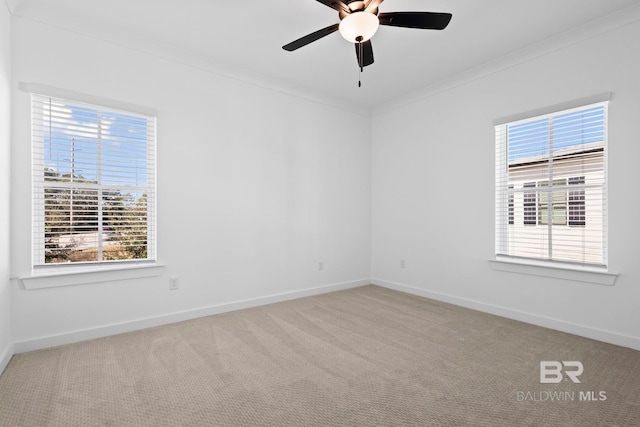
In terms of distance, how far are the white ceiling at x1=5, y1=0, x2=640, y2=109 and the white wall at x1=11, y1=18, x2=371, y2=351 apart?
191mm

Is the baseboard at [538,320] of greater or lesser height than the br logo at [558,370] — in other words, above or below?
above

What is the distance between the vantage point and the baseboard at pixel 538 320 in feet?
Answer: 9.25

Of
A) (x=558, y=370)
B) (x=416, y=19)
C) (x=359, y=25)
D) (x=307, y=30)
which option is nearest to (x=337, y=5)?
(x=359, y=25)

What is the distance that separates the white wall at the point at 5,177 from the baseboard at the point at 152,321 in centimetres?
20

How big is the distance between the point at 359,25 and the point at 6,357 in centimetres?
355

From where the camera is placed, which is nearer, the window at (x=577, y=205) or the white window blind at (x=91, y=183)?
the white window blind at (x=91, y=183)

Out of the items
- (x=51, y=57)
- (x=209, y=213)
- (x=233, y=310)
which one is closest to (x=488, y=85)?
(x=209, y=213)

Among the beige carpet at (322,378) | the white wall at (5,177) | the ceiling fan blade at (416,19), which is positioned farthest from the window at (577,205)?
the white wall at (5,177)

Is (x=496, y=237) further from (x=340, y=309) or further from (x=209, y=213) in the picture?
(x=209, y=213)

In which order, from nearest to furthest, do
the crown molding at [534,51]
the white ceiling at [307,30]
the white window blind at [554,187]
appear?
1. the white ceiling at [307,30]
2. the crown molding at [534,51]
3. the white window blind at [554,187]

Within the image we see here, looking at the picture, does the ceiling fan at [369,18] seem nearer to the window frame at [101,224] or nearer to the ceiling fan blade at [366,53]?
the ceiling fan blade at [366,53]

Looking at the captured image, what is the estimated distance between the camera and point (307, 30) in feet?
10.0

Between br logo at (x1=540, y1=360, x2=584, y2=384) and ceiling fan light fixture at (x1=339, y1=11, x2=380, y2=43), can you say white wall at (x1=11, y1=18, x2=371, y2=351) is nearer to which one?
ceiling fan light fixture at (x1=339, y1=11, x2=380, y2=43)

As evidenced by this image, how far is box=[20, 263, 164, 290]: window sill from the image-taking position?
8.93 feet
